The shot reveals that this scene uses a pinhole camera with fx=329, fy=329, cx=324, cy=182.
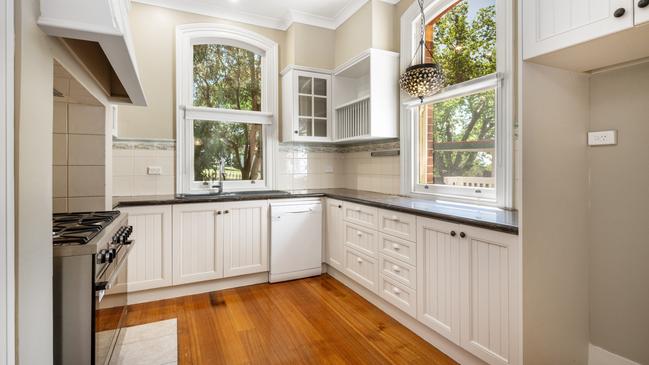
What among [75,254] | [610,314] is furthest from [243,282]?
[610,314]

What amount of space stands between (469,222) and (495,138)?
82 centimetres

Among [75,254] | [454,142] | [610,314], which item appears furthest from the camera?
[454,142]

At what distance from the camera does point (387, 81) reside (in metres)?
3.18

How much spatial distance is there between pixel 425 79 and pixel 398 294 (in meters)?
1.65

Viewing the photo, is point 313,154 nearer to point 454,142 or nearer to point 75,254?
point 454,142

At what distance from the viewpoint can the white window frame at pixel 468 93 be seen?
7.22 ft

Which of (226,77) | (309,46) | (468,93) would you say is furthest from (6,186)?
(309,46)

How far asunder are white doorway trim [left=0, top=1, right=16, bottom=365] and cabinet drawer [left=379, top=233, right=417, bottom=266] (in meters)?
2.01

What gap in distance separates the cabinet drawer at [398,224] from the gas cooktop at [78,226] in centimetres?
181

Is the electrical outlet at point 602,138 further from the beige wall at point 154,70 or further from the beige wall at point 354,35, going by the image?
the beige wall at point 154,70

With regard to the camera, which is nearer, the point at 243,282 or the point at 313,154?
the point at 243,282

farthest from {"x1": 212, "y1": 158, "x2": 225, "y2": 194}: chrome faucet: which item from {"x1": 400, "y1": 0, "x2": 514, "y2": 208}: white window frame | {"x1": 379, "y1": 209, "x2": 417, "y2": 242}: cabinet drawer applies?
{"x1": 400, "y1": 0, "x2": 514, "y2": 208}: white window frame

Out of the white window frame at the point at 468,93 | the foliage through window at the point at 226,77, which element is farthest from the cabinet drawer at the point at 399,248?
the foliage through window at the point at 226,77

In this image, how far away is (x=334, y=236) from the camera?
338cm
